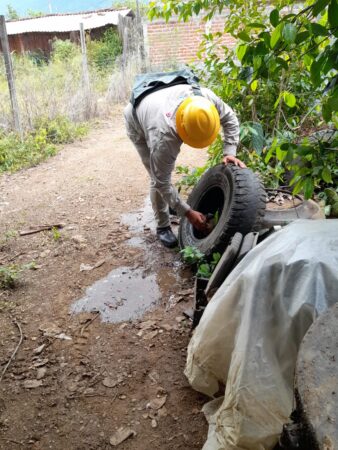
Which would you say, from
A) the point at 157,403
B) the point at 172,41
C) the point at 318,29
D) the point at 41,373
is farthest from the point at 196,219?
the point at 172,41

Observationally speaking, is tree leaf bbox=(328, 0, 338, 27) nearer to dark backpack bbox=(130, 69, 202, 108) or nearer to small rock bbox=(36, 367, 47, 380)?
dark backpack bbox=(130, 69, 202, 108)

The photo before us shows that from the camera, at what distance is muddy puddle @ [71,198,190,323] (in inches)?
119

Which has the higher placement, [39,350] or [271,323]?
[271,323]

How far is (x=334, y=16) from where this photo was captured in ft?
3.32

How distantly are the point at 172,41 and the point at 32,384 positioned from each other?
1062cm

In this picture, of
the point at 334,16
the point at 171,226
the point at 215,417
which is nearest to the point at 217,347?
the point at 215,417

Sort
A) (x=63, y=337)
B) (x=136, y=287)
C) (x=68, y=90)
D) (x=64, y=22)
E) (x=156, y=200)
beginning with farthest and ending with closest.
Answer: (x=64, y=22), (x=68, y=90), (x=156, y=200), (x=136, y=287), (x=63, y=337)

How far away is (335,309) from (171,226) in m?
3.08

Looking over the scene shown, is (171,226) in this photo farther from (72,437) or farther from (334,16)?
(334,16)

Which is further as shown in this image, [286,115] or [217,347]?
[286,115]

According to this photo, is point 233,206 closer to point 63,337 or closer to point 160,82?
point 160,82

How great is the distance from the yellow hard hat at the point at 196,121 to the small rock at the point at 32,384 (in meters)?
1.88

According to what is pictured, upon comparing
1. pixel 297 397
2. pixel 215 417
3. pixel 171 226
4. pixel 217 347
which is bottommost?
pixel 171 226

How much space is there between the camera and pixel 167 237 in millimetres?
3811
